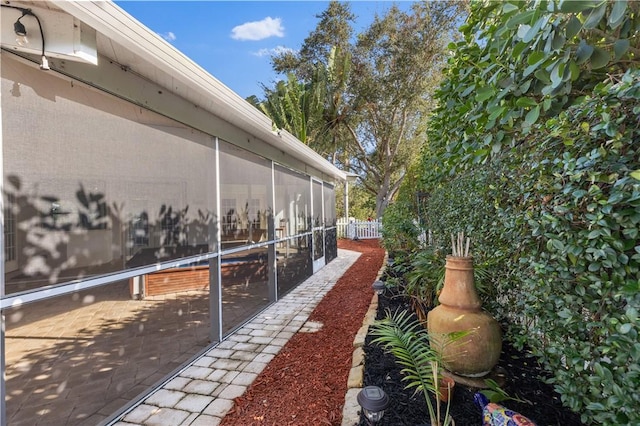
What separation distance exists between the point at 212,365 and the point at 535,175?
130 inches

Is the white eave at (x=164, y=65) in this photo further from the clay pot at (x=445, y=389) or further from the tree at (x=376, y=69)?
the tree at (x=376, y=69)

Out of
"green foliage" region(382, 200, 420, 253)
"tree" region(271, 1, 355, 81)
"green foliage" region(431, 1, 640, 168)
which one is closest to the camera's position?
"green foliage" region(431, 1, 640, 168)

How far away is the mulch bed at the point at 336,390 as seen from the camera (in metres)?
1.89

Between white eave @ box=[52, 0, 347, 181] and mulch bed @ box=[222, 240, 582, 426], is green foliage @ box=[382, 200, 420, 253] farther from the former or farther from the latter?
white eave @ box=[52, 0, 347, 181]

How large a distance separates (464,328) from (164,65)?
3049mm

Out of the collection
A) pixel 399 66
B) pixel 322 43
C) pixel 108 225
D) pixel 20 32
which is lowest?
pixel 108 225

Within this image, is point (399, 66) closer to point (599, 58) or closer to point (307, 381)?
point (599, 58)

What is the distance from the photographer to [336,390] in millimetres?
2549

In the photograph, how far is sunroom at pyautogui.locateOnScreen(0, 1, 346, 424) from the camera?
5.99ft

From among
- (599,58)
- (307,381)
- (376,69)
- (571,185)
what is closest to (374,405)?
(307,381)

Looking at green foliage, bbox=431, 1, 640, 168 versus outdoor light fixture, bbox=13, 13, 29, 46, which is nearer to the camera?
green foliage, bbox=431, 1, 640, 168

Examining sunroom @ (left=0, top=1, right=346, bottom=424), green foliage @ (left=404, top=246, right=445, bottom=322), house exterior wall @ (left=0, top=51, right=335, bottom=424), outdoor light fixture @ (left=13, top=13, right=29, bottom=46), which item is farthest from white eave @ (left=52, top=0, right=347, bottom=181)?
green foliage @ (left=404, top=246, right=445, bottom=322)

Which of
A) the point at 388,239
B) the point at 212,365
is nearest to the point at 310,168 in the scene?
the point at 388,239

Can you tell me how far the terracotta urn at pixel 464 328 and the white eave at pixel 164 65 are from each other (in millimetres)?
2748
